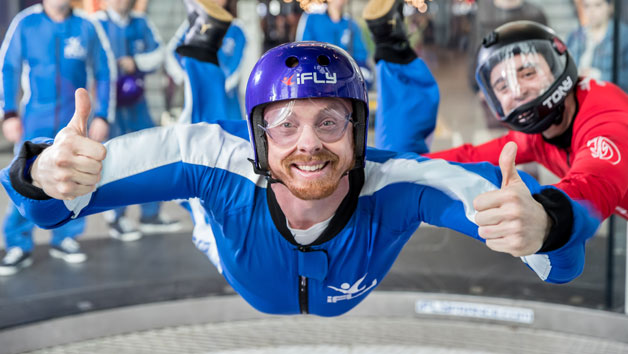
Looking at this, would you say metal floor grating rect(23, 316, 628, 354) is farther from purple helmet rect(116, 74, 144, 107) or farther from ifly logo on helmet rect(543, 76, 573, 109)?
ifly logo on helmet rect(543, 76, 573, 109)

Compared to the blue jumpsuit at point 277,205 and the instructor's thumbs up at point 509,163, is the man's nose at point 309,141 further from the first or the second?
the instructor's thumbs up at point 509,163

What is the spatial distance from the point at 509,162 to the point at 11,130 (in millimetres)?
3402

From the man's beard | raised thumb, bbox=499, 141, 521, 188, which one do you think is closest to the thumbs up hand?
raised thumb, bbox=499, 141, 521, 188

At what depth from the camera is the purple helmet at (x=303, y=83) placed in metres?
1.79

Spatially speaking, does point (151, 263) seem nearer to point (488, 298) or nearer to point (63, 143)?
point (488, 298)

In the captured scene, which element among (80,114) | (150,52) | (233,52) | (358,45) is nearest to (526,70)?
(80,114)

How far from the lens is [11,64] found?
3.99 meters

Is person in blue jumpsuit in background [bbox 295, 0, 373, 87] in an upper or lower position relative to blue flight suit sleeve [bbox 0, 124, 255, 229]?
upper

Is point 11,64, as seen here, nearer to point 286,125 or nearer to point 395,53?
point 395,53

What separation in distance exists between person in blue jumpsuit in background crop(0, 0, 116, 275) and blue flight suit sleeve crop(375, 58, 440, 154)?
88.7 inches

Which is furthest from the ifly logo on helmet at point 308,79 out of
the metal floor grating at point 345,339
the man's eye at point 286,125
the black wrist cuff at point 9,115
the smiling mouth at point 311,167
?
the black wrist cuff at point 9,115

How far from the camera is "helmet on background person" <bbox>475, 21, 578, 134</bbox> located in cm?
248

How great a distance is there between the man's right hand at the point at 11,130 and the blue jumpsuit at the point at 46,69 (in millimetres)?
55

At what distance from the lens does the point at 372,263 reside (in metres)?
2.11
